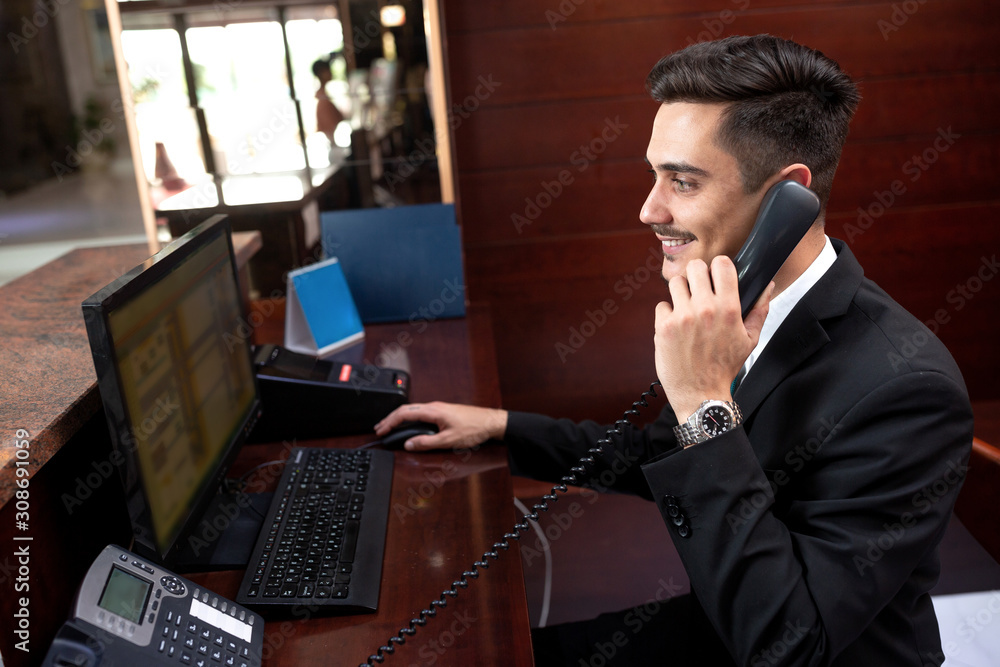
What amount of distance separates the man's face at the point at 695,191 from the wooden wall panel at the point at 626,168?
5.40 ft

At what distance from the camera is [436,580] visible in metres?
1.11

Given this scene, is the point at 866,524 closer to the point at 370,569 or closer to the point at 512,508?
the point at 512,508

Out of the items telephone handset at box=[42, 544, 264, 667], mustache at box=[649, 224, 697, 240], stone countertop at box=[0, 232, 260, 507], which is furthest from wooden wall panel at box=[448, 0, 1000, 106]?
telephone handset at box=[42, 544, 264, 667]

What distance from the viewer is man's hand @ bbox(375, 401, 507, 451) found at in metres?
1.51

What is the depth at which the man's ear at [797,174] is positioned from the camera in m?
1.16

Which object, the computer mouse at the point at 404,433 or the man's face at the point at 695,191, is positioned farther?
the computer mouse at the point at 404,433

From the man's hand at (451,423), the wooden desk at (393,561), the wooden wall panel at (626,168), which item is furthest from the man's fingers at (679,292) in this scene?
the wooden wall panel at (626,168)

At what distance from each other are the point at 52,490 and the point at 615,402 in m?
2.36

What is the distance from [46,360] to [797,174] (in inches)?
45.1

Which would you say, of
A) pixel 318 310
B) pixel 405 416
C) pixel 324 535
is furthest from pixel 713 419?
pixel 318 310

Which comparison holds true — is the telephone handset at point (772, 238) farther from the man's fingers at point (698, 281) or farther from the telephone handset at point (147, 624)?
the telephone handset at point (147, 624)

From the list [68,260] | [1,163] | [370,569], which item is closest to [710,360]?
[370,569]

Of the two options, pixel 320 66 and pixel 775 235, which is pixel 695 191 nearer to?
pixel 775 235

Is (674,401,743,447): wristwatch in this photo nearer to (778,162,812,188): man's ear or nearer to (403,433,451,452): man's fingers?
(778,162,812,188): man's ear
